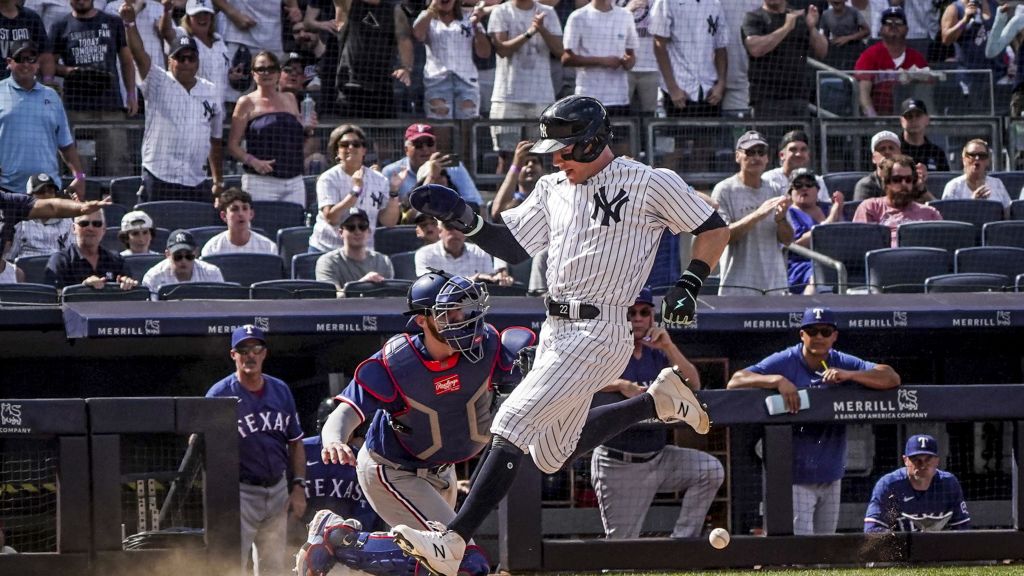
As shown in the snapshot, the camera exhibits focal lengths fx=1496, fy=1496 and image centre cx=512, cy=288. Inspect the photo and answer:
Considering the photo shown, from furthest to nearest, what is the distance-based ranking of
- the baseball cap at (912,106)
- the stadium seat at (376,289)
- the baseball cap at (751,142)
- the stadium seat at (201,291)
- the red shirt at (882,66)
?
the red shirt at (882,66) → the baseball cap at (912,106) → the baseball cap at (751,142) → the stadium seat at (376,289) → the stadium seat at (201,291)

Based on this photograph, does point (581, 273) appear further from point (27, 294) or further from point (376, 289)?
point (27, 294)

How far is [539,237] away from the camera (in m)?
5.06

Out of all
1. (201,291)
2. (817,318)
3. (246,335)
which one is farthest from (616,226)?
(201,291)

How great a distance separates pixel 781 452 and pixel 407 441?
1.87 m

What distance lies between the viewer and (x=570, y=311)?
482cm

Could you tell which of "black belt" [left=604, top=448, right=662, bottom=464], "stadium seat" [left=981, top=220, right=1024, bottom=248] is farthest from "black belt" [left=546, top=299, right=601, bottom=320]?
"stadium seat" [left=981, top=220, right=1024, bottom=248]

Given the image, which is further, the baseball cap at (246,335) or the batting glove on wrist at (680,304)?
the baseball cap at (246,335)

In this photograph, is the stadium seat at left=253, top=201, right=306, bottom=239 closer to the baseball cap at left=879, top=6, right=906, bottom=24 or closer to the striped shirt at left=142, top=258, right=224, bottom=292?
the striped shirt at left=142, top=258, right=224, bottom=292

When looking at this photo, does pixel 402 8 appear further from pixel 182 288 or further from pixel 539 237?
pixel 539 237

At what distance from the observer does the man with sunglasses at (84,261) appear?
790 cm

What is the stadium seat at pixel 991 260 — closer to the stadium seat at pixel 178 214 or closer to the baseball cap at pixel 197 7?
the stadium seat at pixel 178 214

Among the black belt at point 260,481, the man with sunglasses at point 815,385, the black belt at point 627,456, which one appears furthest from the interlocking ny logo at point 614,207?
the black belt at point 260,481

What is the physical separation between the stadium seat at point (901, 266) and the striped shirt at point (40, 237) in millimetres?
4584

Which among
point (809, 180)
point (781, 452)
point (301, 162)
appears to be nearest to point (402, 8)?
point (301, 162)
